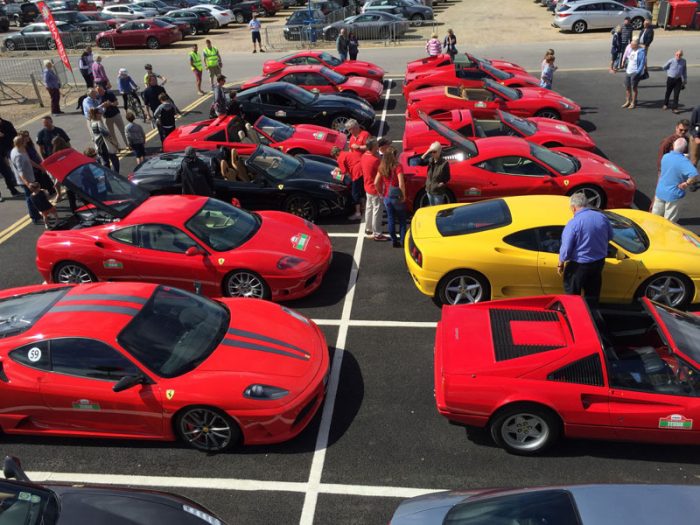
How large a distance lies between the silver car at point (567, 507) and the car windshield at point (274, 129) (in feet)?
29.9

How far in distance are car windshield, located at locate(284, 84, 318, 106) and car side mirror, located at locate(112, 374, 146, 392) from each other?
9999 millimetres

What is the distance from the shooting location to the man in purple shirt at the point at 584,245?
6.63 metres

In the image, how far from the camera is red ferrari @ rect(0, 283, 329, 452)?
5.36 meters

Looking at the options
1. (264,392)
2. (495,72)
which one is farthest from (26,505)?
(495,72)

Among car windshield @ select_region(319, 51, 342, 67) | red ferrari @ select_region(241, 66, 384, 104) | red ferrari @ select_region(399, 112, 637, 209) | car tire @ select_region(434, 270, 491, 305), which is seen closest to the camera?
car tire @ select_region(434, 270, 491, 305)

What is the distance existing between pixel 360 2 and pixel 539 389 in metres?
37.5

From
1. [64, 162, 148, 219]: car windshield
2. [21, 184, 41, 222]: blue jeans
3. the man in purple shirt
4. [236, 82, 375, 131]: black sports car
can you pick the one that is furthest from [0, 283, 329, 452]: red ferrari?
[236, 82, 375, 131]: black sports car

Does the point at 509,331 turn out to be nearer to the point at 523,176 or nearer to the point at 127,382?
the point at 127,382

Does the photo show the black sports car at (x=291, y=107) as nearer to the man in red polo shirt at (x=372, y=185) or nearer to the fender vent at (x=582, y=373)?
the man in red polo shirt at (x=372, y=185)

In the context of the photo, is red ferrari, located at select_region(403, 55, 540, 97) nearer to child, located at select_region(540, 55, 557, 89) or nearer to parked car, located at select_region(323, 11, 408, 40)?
child, located at select_region(540, 55, 557, 89)

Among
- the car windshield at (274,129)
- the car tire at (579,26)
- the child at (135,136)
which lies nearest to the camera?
the car windshield at (274,129)

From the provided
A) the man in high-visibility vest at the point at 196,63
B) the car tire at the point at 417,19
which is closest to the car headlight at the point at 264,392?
the man in high-visibility vest at the point at 196,63

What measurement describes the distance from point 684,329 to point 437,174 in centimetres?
427

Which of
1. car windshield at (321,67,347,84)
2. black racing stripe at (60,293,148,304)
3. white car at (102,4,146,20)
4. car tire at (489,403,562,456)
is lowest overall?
car tire at (489,403,562,456)
